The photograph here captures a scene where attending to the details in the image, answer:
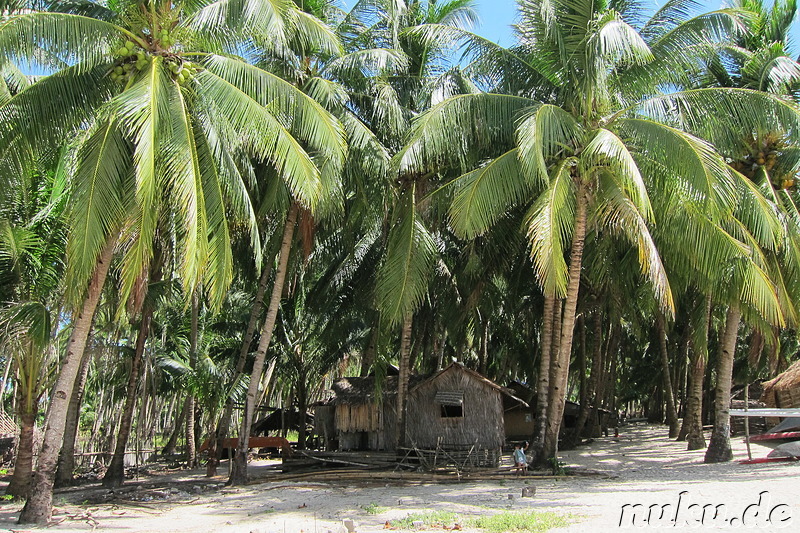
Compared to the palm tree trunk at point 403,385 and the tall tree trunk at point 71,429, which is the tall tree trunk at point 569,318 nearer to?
the palm tree trunk at point 403,385

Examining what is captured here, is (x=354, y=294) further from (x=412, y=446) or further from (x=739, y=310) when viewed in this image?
(x=739, y=310)

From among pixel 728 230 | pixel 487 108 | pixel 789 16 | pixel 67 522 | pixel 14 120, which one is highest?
pixel 789 16

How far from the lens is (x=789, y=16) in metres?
16.3

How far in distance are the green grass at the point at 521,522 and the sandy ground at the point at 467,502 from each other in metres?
0.28

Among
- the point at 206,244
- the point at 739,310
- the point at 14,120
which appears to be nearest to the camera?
the point at 206,244

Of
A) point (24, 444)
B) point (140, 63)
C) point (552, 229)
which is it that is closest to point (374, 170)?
point (552, 229)

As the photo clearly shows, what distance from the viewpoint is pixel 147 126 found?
870cm

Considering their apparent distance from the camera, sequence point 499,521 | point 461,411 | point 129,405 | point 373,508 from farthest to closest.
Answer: point 461,411
point 129,405
point 373,508
point 499,521

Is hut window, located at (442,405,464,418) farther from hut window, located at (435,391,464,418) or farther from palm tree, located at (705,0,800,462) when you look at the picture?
palm tree, located at (705,0,800,462)

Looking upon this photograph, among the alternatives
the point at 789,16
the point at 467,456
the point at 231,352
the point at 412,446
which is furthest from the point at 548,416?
the point at 231,352

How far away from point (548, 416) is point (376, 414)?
5.39 meters

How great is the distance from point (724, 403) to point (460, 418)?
6.66 m

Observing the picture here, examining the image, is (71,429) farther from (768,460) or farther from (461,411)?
(768,460)

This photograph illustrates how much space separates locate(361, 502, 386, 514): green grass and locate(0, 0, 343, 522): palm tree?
13.6ft
